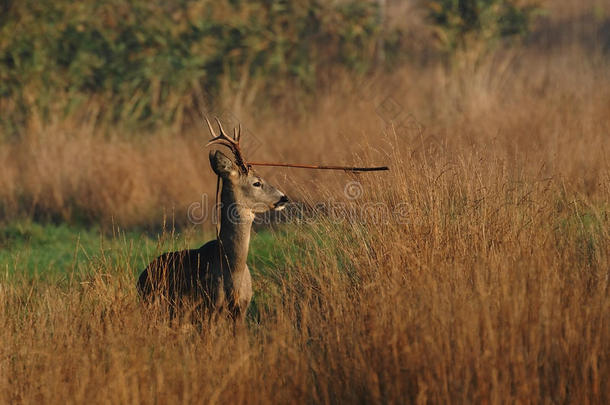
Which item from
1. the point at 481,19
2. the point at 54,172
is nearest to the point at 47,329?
the point at 54,172

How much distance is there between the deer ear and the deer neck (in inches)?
4.2

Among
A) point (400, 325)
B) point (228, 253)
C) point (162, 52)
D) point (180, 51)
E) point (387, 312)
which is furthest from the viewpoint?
point (180, 51)

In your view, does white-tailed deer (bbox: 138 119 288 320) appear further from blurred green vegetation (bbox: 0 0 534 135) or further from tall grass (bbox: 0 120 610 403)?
blurred green vegetation (bbox: 0 0 534 135)

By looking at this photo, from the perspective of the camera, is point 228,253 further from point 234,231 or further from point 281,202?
point 281,202

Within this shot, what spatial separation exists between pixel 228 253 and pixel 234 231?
17cm

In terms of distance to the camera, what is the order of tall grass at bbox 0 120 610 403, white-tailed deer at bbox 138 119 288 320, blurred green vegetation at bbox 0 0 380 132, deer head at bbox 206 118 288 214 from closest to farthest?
1. tall grass at bbox 0 120 610 403
2. white-tailed deer at bbox 138 119 288 320
3. deer head at bbox 206 118 288 214
4. blurred green vegetation at bbox 0 0 380 132

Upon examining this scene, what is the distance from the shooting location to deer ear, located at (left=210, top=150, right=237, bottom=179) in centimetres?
636

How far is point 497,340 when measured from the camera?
4.37 metres

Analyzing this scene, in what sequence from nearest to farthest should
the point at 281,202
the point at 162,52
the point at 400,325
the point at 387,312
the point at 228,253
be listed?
the point at 400,325 < the point at 387,312 < the point at 228,253 < the point at 281,202 < the point at 162,52

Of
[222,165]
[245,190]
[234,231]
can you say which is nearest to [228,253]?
[234,231]

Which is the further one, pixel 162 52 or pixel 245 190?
pixel 162 52

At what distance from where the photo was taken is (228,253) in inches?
250

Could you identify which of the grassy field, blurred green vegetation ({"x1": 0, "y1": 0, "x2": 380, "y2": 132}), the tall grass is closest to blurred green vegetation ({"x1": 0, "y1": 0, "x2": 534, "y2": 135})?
blurred green vegetation ({"x1": 0, "y1": 0, "x2": 380, "y2": 132})

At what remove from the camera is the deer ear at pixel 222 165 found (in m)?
6.36
